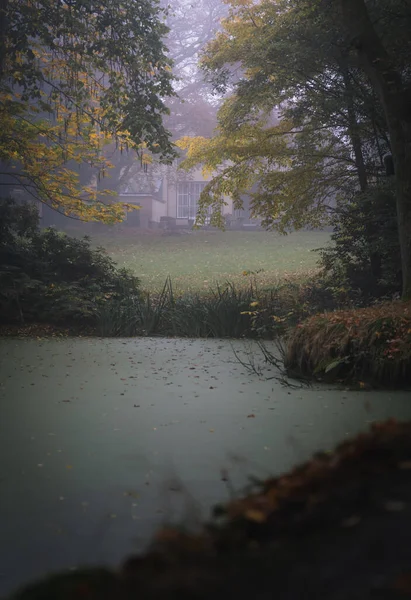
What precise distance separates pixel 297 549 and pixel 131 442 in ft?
10.0

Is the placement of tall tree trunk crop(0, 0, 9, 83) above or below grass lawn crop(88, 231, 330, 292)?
above

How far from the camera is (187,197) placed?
114 feet

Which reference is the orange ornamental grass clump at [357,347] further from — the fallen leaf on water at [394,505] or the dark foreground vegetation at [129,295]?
the fallen leaf on water at [394,505]

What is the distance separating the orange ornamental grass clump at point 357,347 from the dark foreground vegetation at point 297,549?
457cm

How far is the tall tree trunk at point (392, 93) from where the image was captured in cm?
696

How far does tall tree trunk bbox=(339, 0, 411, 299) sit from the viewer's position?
6961mm

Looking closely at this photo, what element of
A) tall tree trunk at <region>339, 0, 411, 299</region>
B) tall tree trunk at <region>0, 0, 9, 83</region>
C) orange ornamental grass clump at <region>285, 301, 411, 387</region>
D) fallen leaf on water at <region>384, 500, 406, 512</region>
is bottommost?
orange ornamental grass clump at <region>285, 301, 411, 387</region>

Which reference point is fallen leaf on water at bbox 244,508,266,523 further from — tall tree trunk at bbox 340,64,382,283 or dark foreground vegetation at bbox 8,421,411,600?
tall tree trunk at bbox 340,64,382,283

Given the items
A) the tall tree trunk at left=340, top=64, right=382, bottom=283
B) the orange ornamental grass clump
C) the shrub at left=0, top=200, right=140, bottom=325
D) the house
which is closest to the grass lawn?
the house

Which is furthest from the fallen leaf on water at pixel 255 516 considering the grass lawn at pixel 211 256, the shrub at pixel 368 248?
the grass lawn at pixel 211 256

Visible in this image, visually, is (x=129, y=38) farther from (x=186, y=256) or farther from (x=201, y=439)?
(x=186, y=256)

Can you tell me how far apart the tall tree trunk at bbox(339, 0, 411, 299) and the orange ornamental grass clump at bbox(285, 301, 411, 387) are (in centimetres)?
132

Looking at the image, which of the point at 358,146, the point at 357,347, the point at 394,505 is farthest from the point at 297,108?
the point at 394,505

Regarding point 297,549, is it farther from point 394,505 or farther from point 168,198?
point 168,198
